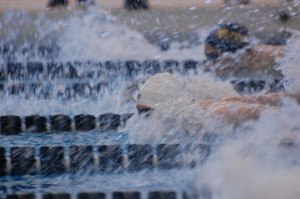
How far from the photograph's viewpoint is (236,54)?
4.14m

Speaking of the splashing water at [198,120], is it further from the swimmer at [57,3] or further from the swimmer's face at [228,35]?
the swimmer's face at [228,35]

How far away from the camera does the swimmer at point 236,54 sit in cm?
393

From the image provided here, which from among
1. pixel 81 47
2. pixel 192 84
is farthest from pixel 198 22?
pixel 192 84

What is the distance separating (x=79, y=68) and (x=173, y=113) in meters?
1.93

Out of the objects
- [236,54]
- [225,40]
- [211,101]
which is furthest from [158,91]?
[236,54]

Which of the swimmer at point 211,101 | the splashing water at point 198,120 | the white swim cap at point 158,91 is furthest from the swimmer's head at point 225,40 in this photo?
the white swim cap at point 158,91

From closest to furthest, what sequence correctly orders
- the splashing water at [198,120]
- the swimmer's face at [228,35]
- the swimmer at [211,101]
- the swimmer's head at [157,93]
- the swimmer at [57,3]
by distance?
the splashing water at [198,120]
the swimmer at [211,101]
the swimmer's head at [157,93]
the swimmer's face at [228,35]
the swimmer at [57,3]

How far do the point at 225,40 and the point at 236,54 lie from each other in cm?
28

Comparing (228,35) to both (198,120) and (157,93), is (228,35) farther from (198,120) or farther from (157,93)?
(198,120)

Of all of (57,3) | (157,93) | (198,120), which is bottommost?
(198,120)

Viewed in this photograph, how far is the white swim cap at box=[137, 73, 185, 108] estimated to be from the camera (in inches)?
110

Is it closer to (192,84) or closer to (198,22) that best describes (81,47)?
(198,22)

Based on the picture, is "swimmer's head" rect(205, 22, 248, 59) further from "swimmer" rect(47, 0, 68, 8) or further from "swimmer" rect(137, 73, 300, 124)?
"swimmer" rect(47, 0, 68, 8)

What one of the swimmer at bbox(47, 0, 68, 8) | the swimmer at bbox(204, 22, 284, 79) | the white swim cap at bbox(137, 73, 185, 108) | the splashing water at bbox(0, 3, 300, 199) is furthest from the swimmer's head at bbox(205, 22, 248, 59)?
the swimmer at bbox(47, 0, 68, 8)
